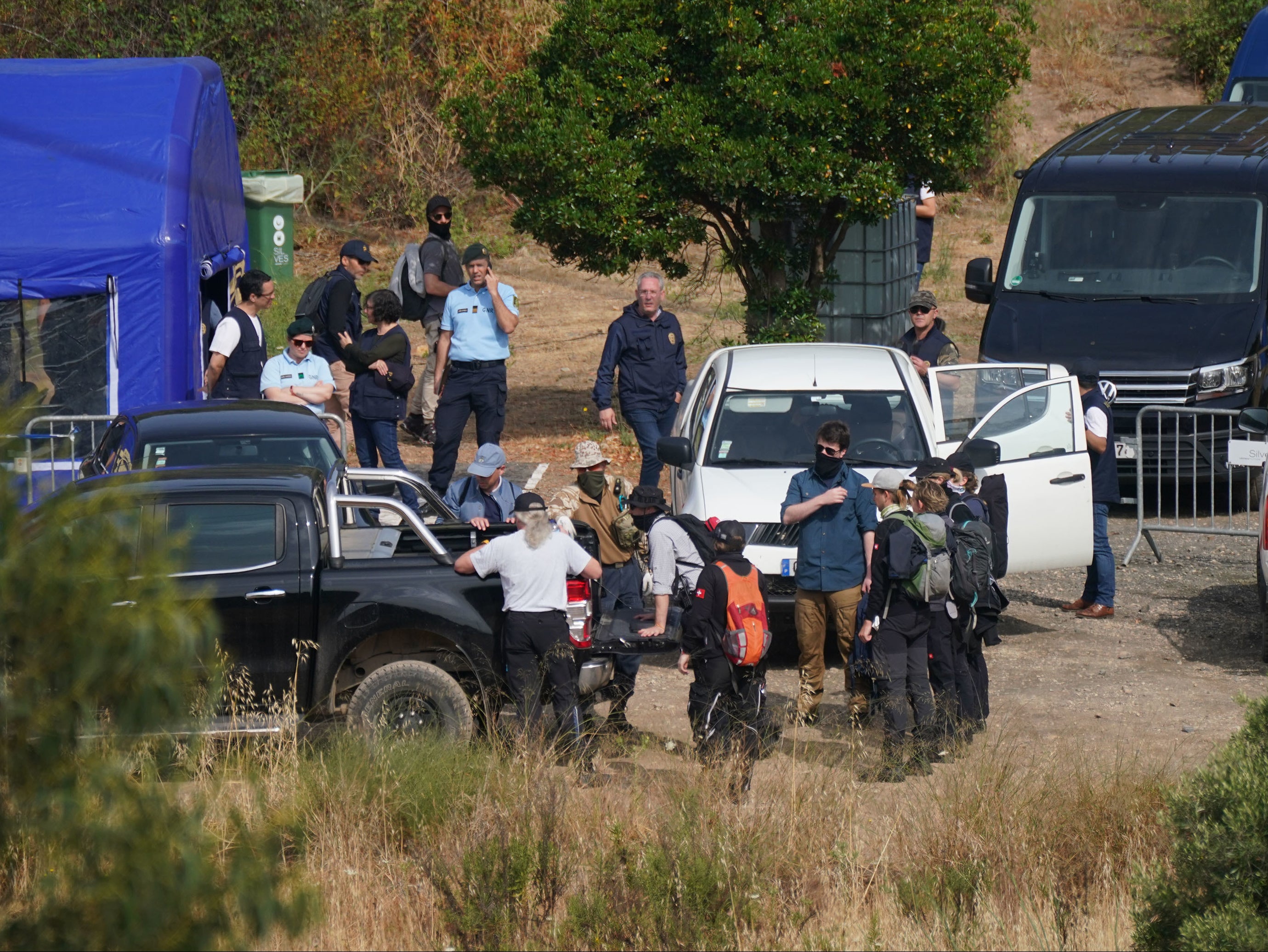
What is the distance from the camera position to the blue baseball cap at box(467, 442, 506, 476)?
28.8 feet

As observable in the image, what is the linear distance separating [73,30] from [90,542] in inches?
904

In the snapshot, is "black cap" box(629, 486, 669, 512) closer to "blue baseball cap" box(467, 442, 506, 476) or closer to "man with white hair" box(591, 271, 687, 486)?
"blue baseball cap" box(467, 442, 506, 476)

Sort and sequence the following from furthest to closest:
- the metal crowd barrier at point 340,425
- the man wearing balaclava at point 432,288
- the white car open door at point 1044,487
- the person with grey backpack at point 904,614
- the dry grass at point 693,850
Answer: the man wearing balaclava at point 432,288
the metal crowd barrier at point 340,425
the white car open door at point 1044,487
the person with grey backpack at point 904,614
the dry grass at point 693,850

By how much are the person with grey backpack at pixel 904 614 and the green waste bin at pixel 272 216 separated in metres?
13.6

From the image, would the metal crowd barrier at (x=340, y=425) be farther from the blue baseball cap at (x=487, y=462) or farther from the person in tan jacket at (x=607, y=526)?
the person in tan jacket at (x=607, y=526)

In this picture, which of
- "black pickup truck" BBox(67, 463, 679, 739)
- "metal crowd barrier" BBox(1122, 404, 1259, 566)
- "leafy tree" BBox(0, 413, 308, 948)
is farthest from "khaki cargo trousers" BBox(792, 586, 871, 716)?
"leafy tree" BBox(0, 413, 308, 948)

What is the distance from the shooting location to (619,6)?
14.0 m

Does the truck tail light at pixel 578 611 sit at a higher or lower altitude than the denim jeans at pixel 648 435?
lower

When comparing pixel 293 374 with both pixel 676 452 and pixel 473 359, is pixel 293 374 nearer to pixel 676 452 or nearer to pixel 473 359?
pixel 473 359

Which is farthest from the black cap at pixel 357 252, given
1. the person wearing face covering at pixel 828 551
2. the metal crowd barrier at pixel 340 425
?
the person wearing face covering at pixel 828 551

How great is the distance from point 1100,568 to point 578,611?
4341mm

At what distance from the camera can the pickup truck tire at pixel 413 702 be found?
692 cm

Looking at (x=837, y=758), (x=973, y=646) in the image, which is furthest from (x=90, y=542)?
(x=973, y=646)

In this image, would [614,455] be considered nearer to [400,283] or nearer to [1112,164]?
[400,283]
